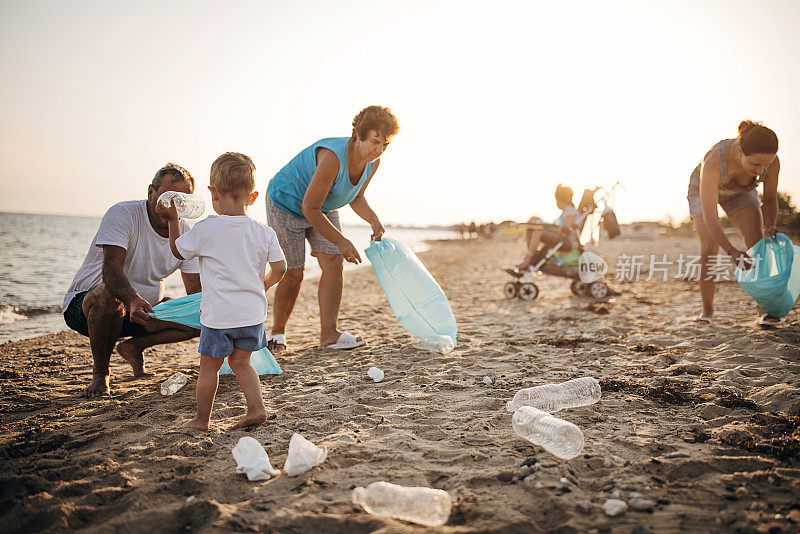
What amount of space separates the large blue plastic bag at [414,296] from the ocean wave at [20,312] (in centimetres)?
486

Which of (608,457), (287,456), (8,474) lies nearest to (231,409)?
(287,456)

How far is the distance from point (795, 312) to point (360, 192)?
4744 millimetres

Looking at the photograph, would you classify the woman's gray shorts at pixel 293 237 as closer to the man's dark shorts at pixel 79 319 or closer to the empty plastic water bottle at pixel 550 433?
the man's dark shorts at pixel 79 319

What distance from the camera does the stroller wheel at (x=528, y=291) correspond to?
6473 mm

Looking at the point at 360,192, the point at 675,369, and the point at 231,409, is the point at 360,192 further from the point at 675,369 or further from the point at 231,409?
the point at 675,369

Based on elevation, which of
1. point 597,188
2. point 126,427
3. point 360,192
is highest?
point 597,188

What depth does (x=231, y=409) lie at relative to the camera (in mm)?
2529

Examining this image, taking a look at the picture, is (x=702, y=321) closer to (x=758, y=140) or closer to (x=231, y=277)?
(x=758, y=140)

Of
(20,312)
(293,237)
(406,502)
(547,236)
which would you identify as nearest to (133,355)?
(293,237)

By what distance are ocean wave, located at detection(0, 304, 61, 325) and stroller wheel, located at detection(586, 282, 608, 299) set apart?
7475mm

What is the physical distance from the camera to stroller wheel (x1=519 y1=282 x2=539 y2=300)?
6.47 metres

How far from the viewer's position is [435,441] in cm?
207

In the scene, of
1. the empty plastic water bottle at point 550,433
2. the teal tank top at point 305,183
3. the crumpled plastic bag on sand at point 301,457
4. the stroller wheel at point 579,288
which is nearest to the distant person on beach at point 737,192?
the stroller wheel at point 579,288

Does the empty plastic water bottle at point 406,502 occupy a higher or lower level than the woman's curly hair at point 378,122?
lower
